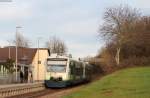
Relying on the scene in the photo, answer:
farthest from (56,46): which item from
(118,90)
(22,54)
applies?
Result: (118,90)

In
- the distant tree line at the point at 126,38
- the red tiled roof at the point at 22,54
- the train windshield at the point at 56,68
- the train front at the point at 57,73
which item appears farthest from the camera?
the red tiled roof at the point at 22,54

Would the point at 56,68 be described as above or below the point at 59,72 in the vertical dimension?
above

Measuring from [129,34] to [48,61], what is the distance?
36.7m

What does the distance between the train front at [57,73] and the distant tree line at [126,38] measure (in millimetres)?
30752

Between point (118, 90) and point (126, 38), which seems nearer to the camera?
point (118, 90)

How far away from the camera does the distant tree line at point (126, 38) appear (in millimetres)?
79625

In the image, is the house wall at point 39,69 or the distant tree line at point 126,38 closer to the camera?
the distant tree line at point 126,38

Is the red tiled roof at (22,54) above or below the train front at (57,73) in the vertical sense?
above

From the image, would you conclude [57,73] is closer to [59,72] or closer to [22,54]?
[59,72]

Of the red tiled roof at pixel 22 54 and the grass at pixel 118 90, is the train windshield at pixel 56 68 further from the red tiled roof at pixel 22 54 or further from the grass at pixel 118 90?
the red tiled roof at pixel 22 54

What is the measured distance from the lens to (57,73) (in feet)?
155

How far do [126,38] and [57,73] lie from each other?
125 ft

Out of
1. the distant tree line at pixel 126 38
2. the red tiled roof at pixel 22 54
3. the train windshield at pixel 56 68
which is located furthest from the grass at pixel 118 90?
the red tiled roof at pixel 22 54

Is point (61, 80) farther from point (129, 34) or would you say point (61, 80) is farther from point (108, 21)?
point (108, 21)
